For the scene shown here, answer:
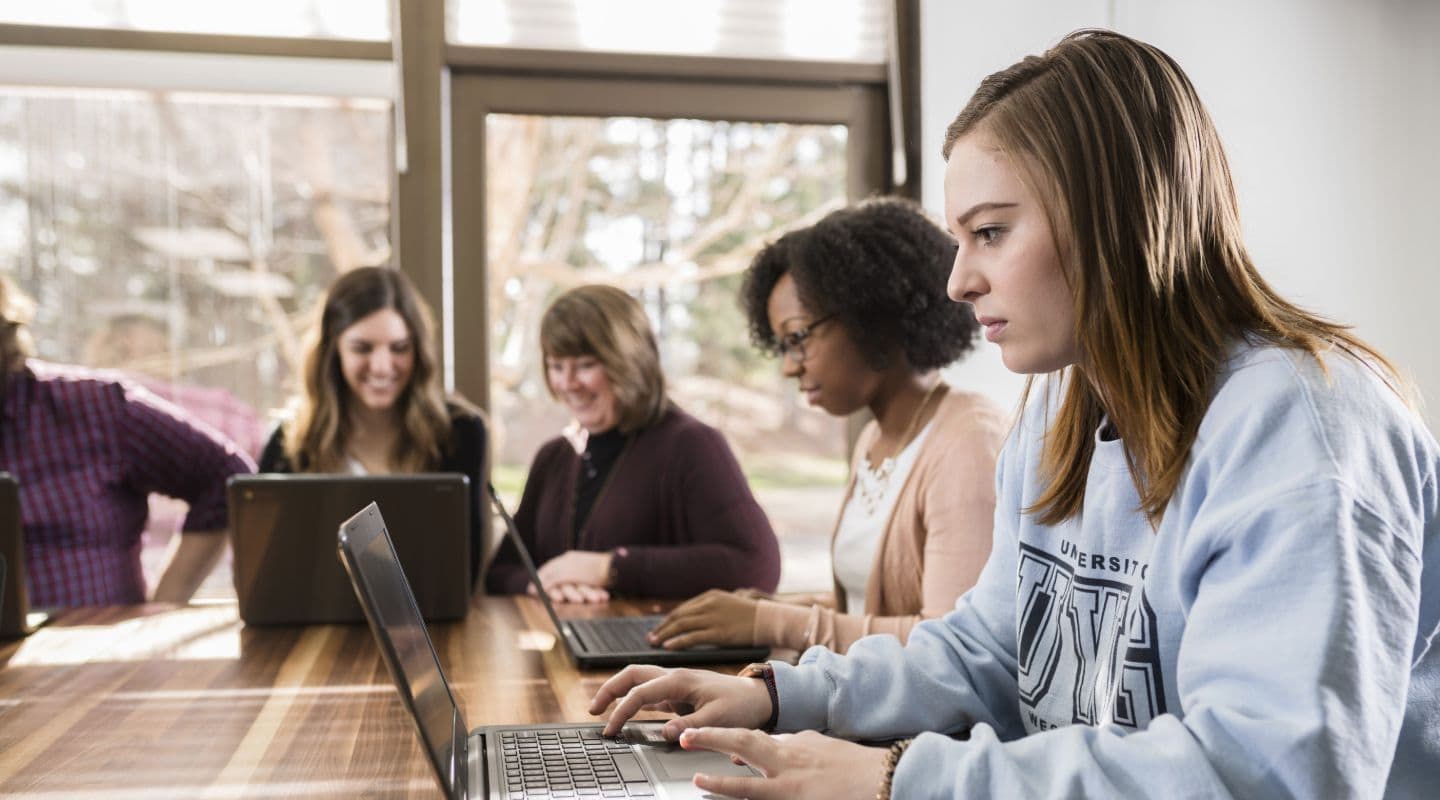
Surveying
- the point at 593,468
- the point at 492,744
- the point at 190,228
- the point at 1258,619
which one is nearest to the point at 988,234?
the point at 1258,619

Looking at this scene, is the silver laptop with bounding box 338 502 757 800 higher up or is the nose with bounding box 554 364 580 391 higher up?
the nose with bounding box 554 364 580 391

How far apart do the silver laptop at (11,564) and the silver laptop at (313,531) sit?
30cm

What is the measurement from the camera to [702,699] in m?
1.15

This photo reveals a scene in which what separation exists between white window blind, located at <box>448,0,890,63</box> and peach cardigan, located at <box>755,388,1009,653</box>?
1667 millimetres

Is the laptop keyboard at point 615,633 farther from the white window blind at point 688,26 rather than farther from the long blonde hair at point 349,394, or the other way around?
the white window blind at point 688,26

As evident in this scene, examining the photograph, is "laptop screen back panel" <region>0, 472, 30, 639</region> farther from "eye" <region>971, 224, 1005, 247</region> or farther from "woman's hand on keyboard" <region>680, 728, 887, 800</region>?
"eye" <region>971, 224, 1005, 247</region>

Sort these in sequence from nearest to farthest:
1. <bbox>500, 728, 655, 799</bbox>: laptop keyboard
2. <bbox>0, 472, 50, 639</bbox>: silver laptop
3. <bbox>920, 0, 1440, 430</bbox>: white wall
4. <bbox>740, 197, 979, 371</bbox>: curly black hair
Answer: <bbox>500, 728, 655, 799</bbox>: laptop keyboard → <bbox>0, 472, 50, 639</bbox>: silver laptop → <bbox>740, 197, 979, 371</bbox>: curly black hair → <bbox>920, 0, 1440, 430</bbox>: white wall

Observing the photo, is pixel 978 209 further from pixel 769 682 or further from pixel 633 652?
pixel 633 652

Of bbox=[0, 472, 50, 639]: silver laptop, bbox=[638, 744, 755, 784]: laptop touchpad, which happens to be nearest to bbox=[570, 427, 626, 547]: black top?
bbox=[0, 472, 50, 639]: silver laptop

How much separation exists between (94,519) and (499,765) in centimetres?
187

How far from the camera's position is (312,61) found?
117 inches

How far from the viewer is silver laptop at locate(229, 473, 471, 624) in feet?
5.98

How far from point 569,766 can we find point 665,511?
154 centimetres

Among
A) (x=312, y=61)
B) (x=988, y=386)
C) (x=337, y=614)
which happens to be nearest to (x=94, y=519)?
(x=337, y=614)
